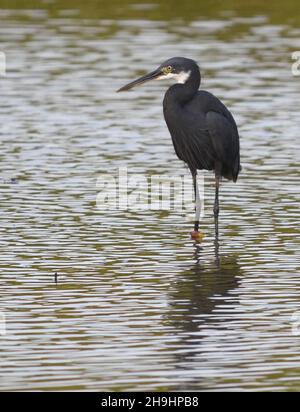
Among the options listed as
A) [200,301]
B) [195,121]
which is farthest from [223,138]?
[200,301]

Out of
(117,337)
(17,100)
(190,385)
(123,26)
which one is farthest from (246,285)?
(123,26)

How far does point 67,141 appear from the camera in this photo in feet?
57.3

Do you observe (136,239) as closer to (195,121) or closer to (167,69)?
(195,121)

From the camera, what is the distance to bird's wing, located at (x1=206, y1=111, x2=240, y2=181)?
1320cm

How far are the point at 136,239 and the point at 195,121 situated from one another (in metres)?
1.23

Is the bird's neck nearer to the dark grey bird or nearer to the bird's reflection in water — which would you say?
the dark grey bird

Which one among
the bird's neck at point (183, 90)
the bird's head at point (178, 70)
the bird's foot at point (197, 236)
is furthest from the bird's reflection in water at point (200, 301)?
the bird's head at point (178, 70)

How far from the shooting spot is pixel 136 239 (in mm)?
12859

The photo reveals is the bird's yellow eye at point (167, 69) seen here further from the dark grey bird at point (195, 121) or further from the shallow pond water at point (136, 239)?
the shallow pond water at point (136, 239)

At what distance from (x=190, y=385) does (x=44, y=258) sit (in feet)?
11.9

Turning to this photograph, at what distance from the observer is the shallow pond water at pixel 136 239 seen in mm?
9219

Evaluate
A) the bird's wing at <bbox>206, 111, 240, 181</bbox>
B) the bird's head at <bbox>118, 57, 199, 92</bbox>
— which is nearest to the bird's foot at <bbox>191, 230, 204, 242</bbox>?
the bird's wing at <bbox>206, 111, 240, 181</bbox>
